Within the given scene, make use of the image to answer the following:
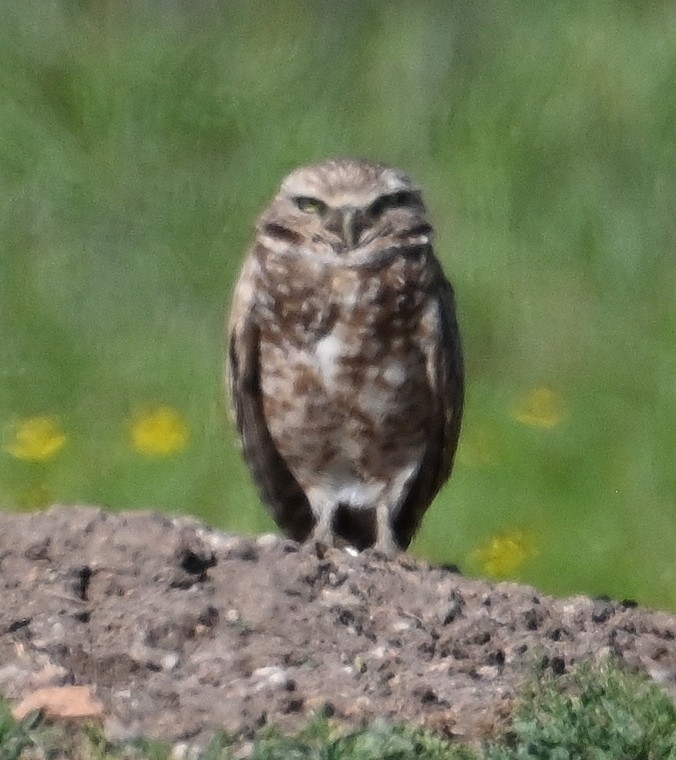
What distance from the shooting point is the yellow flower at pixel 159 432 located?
7730mm

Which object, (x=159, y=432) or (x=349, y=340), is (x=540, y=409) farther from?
(x=349, y=340)

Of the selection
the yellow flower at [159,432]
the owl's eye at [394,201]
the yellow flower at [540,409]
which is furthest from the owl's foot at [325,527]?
the yellow flower at [540,409]

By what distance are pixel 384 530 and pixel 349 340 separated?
0.67 m

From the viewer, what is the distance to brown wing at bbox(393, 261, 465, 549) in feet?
19.2

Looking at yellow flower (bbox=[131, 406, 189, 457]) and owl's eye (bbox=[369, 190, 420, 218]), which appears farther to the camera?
yellow flower (bbox=[131, 406, 189, 457])

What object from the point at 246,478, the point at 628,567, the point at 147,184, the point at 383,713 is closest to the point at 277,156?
the point at 147,184

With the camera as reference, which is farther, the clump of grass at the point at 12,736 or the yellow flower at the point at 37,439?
the yellow flower at the point at 37,439

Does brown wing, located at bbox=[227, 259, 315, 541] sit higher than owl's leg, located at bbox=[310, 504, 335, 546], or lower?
higher

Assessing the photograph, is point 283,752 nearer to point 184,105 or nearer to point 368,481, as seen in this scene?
point 368,481

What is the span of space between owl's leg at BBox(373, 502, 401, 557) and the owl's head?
82 cm

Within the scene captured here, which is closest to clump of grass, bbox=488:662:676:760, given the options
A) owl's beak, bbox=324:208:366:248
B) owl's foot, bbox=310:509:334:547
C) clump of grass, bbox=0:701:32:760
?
clump of grass, bbox=0:701:32:760

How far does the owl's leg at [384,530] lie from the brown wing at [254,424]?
30cm

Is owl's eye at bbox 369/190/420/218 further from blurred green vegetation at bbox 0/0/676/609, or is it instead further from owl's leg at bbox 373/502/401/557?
blurred green vegetation at bbox 0/0/676/609

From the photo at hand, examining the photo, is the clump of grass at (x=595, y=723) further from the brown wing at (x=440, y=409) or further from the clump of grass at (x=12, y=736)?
the brown wing at (x=440, y=409)
